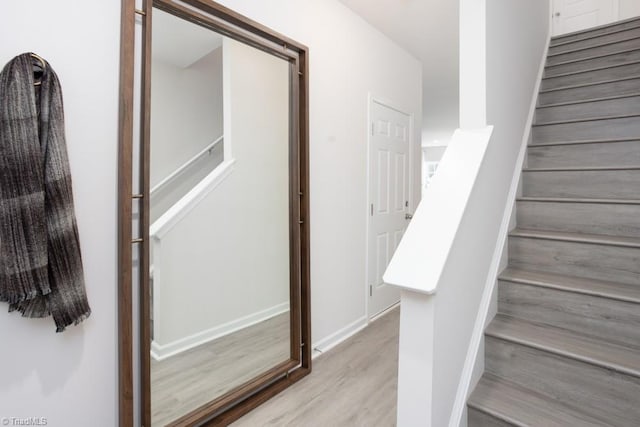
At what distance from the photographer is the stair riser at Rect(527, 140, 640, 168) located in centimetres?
195

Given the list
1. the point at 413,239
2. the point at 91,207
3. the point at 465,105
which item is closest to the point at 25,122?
the point at 91,207

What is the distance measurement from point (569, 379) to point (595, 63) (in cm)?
268

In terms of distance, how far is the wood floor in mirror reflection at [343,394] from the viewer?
178 cm

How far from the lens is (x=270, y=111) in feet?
7.09

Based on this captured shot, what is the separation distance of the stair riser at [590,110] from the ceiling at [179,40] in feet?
7.73

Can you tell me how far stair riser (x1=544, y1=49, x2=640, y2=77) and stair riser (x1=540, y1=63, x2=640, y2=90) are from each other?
0.09m

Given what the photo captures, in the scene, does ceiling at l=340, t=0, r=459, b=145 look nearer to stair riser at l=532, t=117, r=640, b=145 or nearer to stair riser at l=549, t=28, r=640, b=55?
stair riser at l=549, t=28, r=640, b=55

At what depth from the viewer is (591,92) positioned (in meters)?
2.46

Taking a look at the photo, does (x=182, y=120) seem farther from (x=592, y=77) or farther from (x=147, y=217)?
(x=592, y=77)

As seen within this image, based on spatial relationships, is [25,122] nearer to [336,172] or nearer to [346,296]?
[336,172]

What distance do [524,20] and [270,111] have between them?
A: 1.84m

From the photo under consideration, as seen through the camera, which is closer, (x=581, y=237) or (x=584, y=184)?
(x=581, y=237)

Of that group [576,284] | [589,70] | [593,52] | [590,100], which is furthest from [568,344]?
[593,52]

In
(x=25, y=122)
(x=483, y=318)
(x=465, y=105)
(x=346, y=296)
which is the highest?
(x=465, y=105)
